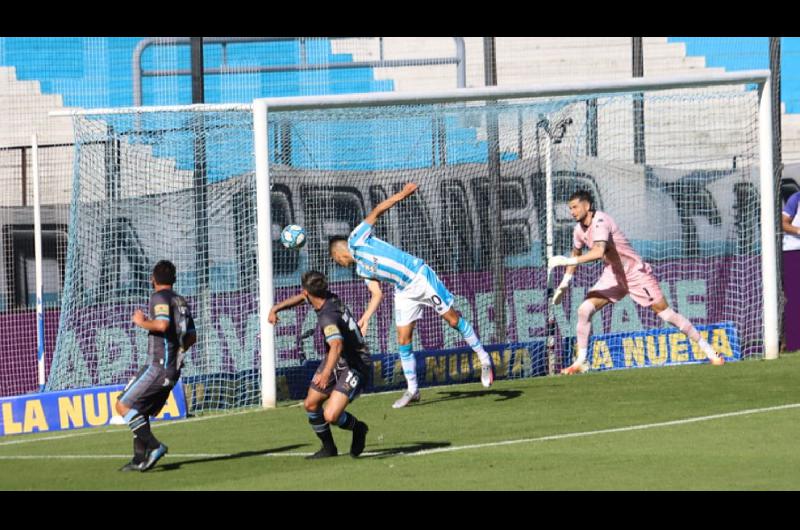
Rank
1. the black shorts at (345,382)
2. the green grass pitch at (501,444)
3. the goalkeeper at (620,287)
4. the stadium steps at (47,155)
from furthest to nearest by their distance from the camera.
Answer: the goalkeeper at (620,287)
the stadium steps at (47,155)
the black shorts at (345,382)
the green grass pitch at (501,444)

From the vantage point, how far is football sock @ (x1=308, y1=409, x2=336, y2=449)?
9789mm

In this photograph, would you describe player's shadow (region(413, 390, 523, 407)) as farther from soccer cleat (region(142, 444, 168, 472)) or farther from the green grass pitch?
soccer cleat (region(142, 444, 168, 472))

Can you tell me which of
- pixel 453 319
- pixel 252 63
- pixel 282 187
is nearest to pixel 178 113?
pixel 282 187

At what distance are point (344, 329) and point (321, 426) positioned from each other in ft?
2.43

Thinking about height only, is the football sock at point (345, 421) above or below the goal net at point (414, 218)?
below

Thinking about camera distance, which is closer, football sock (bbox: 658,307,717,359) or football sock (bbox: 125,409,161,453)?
football sock (bbox: 125,409,161,453)

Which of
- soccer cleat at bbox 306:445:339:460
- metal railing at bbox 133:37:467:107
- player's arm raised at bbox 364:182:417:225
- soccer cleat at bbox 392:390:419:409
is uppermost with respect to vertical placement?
metal railing at bbox 133:37:467:107

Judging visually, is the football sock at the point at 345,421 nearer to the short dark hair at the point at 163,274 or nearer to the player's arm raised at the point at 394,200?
the short dark hair at the point at 163,274

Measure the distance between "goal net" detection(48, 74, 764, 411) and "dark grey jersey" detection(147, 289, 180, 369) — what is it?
11.4 feet

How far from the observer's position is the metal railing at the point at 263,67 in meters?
17.2

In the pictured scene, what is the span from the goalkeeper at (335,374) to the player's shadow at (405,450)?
0.20 metres

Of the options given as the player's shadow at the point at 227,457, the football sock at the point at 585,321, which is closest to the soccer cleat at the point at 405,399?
the player's shadow at the point at 227,457

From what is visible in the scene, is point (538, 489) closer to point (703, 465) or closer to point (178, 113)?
point (703, 465)

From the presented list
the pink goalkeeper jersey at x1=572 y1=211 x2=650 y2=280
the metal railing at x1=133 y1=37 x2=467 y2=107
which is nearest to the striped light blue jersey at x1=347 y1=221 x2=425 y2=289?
the pink goalkeeper jersey at x1=572 y1=211 x2=650 y2=280
